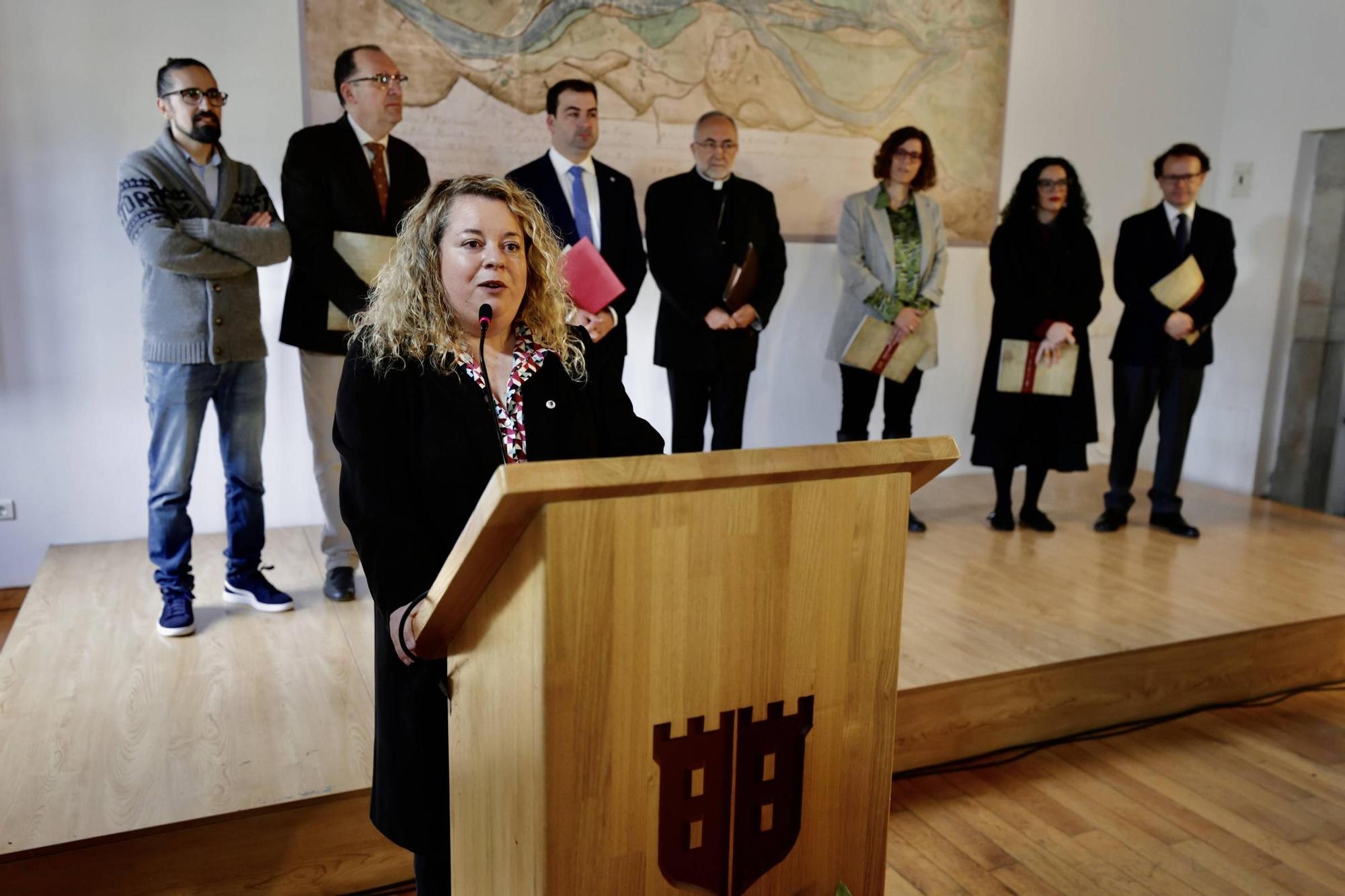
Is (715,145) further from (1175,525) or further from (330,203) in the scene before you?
(1175,525)

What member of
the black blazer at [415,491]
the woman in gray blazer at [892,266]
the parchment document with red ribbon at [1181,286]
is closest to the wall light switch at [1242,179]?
the parchment document with red ribbon at [1181,286]

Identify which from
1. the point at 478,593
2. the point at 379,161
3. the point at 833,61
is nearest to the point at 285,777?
the point at 478,593

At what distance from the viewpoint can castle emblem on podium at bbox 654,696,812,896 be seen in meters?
1.08

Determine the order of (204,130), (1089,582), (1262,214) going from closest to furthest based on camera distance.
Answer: (204,130), (1089,582), (1262,214)

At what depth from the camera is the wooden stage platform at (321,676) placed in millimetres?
2004

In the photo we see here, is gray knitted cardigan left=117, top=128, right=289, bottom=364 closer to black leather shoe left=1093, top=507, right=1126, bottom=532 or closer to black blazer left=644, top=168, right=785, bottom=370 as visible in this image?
black blazer left=644, top=168, right=785, bottom=370

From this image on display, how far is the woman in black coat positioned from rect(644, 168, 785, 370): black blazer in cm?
104

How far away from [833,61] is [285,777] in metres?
3.90

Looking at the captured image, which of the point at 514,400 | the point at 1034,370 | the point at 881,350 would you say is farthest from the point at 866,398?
the point at 514,400

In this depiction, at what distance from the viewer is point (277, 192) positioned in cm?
385

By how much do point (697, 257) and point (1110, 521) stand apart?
2.05 m

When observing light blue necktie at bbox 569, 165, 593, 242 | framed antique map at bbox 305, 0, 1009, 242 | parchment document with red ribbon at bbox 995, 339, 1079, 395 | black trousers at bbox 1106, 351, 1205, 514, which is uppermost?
framed antique map at bbox 305, 0, 1009, 242

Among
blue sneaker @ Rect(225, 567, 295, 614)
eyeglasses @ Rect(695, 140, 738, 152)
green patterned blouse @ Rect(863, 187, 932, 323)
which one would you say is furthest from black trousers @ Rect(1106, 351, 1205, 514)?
blue sneaker @ Rect(225, 567, 295, 614)

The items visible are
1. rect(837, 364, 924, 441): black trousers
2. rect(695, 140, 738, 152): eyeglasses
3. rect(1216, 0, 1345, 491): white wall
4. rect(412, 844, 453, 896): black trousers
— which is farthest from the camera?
rect(1216, 0, 1345, 491): white wall
